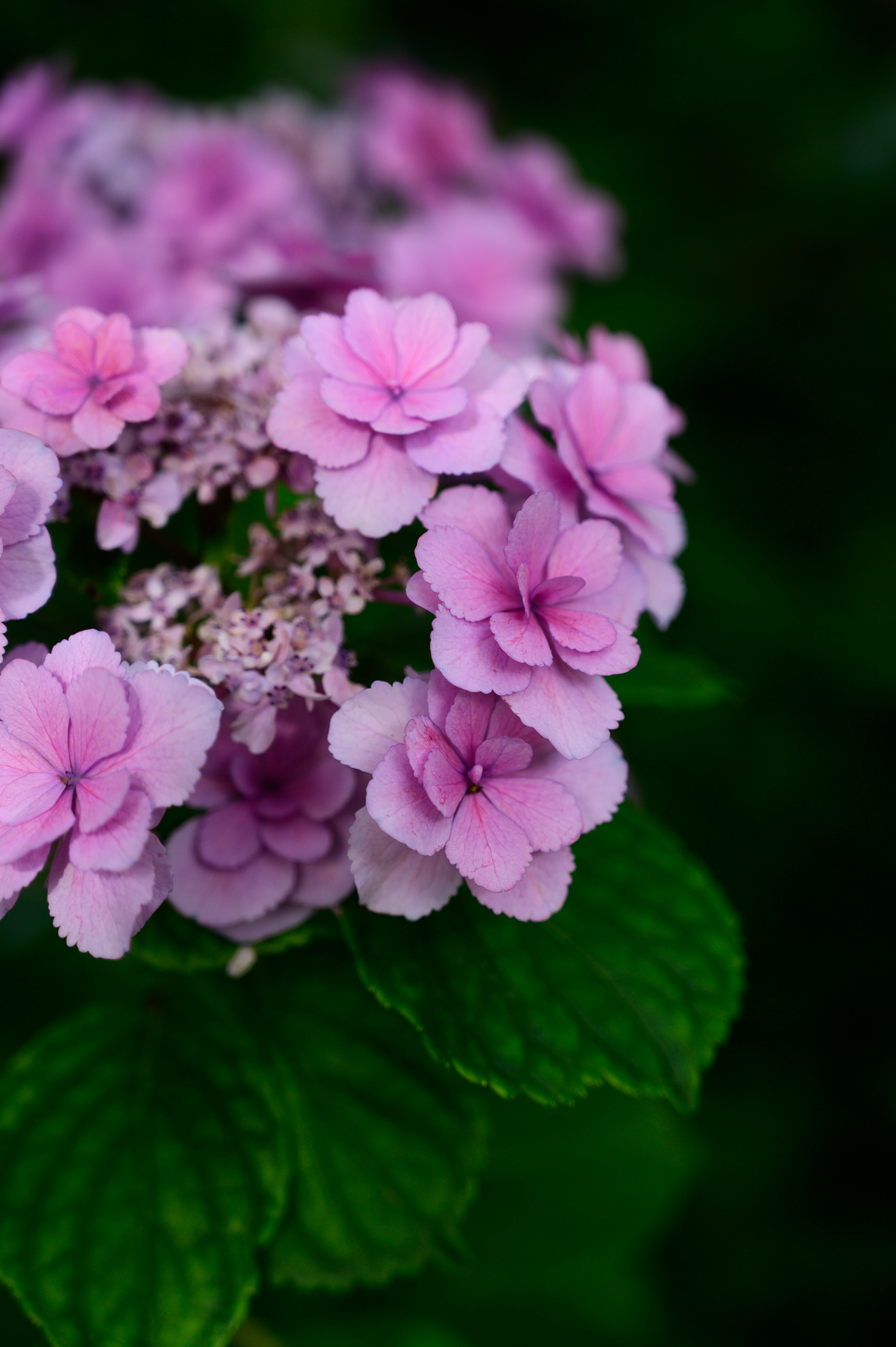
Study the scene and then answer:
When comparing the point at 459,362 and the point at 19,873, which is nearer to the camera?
the point at 19,873

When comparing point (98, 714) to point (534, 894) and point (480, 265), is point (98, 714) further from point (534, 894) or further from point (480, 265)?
point (480, 265)

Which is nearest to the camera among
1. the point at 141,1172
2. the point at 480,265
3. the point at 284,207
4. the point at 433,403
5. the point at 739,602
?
the point at 433,403

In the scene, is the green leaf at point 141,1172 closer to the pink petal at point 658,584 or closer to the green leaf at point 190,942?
the green leaf at point 190,942

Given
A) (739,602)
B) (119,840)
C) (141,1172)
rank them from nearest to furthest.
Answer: (119,840)
(141,1172)
(739,602)

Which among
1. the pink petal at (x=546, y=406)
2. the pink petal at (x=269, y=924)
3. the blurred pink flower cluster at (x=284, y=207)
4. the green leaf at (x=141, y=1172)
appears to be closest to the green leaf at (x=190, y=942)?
the pink petal at (x=269, y=924)

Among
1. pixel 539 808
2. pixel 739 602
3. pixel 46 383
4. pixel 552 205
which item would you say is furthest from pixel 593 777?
pixel 739 602

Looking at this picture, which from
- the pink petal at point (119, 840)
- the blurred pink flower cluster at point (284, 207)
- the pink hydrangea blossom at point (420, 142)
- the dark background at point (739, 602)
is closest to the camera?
the pink petal at point (119, 840)

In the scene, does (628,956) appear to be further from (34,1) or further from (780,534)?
(34,1)
